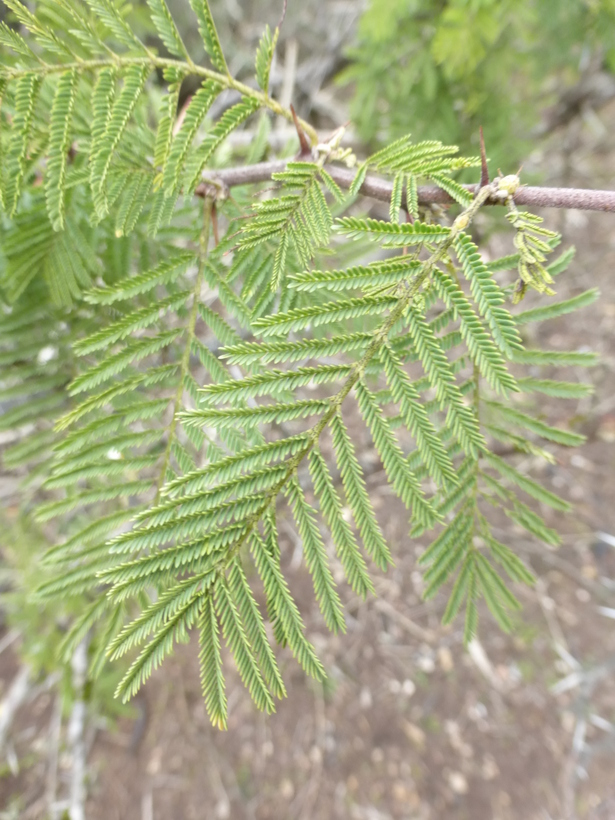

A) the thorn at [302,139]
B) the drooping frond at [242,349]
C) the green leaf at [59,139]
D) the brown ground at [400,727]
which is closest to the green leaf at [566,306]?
the drooping frond at [242,349]

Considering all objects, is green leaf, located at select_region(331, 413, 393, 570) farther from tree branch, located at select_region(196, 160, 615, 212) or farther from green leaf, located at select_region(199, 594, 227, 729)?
tree branch, located at select_region(196, 160, 615, 212)

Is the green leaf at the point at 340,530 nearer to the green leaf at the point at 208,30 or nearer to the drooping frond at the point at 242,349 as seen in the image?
the drooping frond at the point at 242,349

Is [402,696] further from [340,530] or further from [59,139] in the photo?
[59,139]

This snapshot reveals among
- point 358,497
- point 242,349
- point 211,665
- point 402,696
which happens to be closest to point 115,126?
point 242,349

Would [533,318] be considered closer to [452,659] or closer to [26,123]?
[26,123]

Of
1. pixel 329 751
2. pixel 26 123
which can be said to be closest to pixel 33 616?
pixel 329 751

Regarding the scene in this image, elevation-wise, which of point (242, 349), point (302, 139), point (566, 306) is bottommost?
point (566, 306)

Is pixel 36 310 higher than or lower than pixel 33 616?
higher
